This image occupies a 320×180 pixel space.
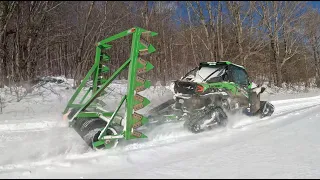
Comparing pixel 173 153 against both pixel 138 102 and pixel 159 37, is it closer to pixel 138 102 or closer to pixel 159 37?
pixel 138 102

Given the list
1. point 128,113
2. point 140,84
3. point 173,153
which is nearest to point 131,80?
point 140,84

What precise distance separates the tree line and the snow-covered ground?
2.85m

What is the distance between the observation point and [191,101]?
23.5 ft

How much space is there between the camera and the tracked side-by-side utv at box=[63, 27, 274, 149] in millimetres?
5176

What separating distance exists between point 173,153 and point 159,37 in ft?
53.7

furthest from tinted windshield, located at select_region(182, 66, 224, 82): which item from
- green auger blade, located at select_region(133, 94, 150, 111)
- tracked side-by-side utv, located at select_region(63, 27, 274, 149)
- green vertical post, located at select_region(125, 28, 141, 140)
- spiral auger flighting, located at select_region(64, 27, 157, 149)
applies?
green vertical post, located at select_region(125, 28, 141, 140)

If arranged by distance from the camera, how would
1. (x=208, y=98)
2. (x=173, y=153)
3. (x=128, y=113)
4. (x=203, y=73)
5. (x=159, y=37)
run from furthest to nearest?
(x=159, y=37) → (x=203, y=73) → (x=208, y=98) → (x=128, y=113) → (x=173, y=153)

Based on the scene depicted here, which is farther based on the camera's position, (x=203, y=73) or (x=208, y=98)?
(x=203, y=73)

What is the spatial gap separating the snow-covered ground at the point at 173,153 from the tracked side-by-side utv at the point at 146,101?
10.6 inches

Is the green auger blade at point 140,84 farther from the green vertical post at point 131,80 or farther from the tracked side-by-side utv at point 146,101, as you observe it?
the green vertical post at point 131,80

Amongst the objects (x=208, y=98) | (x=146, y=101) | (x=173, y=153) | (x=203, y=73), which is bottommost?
(x=173, y=153)

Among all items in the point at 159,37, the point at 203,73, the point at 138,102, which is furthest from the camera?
the point at 159,37

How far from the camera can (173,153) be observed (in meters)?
4.78

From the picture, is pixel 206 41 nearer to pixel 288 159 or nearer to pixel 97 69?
pixel 97 69
